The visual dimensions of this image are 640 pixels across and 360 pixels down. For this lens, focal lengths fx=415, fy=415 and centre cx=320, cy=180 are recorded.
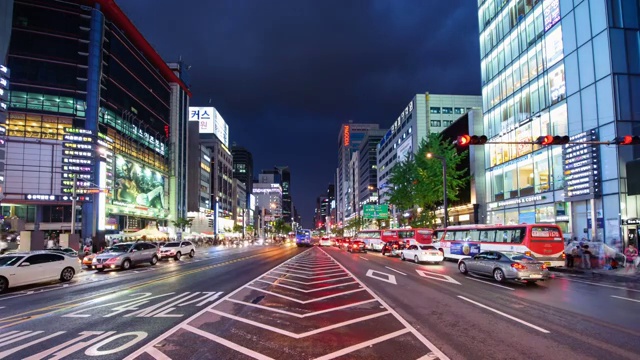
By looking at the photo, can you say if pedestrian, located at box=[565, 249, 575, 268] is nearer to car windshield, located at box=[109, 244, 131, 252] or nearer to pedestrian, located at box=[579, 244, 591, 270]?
pedestrian, located at box=[579, 244, 591, 270]

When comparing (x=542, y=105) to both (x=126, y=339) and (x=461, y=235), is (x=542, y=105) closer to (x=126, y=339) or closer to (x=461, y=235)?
(x=461, y=235)

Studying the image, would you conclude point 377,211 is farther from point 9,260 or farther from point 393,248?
point 9,260

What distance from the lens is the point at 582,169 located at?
3438 cm

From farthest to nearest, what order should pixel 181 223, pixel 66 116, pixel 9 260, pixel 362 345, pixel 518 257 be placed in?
pixel 181 223
pixel 66 116
pixel 518 257
pixel 9 260
pixel 362 345

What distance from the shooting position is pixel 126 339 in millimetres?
8406

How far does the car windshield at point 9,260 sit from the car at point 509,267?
21794mm

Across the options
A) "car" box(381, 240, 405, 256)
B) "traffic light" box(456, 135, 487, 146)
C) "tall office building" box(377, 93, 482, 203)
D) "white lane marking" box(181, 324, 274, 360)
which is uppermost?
"tall office building" box(377, 93, 482, 203)

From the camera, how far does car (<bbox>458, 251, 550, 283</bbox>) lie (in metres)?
18.1

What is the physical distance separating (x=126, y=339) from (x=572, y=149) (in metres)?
37.8

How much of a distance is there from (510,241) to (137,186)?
6858cm

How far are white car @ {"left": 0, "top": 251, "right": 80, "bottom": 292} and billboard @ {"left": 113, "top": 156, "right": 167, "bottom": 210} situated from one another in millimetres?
46430

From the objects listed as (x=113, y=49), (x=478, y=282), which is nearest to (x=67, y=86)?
(x=113, y=49)

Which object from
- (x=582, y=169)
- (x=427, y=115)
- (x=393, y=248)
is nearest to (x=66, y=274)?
(x=393, y=248)

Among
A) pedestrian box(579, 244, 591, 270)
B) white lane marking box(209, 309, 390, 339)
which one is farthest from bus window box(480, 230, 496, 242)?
white lane marking box(209, 309, 390, 339)
